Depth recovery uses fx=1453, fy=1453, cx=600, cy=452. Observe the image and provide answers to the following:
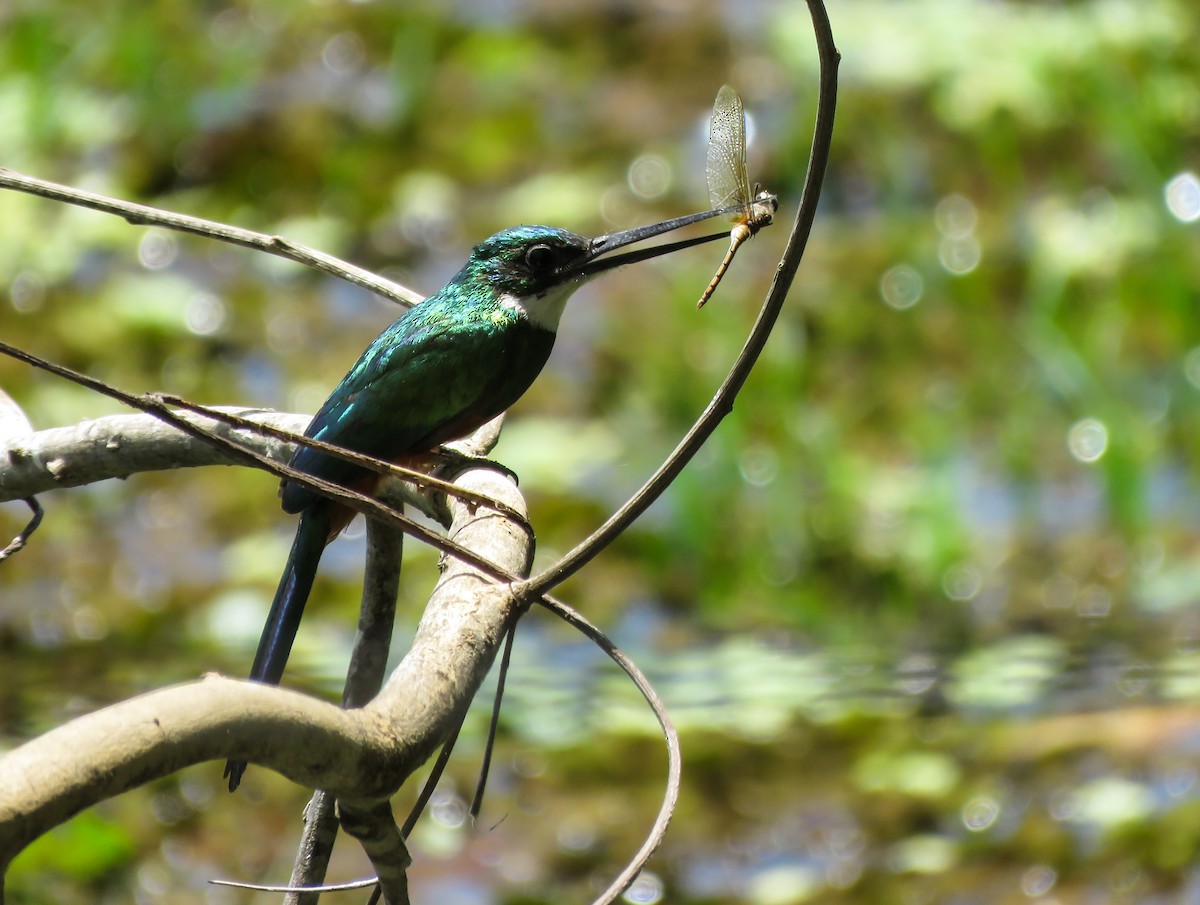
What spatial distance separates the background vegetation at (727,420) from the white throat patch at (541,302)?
3.36ft

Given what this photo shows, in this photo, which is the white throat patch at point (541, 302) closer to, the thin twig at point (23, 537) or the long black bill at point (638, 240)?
the long black bill at point (638, 240)

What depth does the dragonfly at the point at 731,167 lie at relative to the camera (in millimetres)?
1417

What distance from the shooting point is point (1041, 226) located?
176 inches

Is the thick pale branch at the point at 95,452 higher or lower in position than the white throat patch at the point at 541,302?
lower

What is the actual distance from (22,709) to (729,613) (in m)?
1.56

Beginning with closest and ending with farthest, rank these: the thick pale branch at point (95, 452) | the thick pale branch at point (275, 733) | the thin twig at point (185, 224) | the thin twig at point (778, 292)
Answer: the thick pale branch at point (275, 733) → the thin twig at point (778, 292) → the thin twig at point (185, 224) → the thick pale branch at point (95, 452)

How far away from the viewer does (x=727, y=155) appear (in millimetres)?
1467

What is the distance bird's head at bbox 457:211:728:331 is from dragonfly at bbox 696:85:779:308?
1.77 feet

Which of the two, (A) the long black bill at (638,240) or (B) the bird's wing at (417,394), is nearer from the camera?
(A) the long black bill at (638,240)

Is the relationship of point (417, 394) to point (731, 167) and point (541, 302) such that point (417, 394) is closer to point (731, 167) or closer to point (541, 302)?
point (541, 302)

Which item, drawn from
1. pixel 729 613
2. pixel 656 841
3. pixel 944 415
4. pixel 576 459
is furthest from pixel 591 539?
pixel 944 415

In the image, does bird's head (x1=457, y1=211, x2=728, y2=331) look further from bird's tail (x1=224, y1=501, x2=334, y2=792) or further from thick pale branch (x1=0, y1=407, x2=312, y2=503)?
thick pale branch (x1=0, y1=407, x2=312, y2=503)

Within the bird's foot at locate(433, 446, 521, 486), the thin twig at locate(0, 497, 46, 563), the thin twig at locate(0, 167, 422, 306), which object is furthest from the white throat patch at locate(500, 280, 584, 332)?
the thin twig at locate(0, 497, 46, 563)

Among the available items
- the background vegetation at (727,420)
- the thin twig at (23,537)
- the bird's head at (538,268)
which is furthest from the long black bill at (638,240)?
the background vegetation at (727,420)
